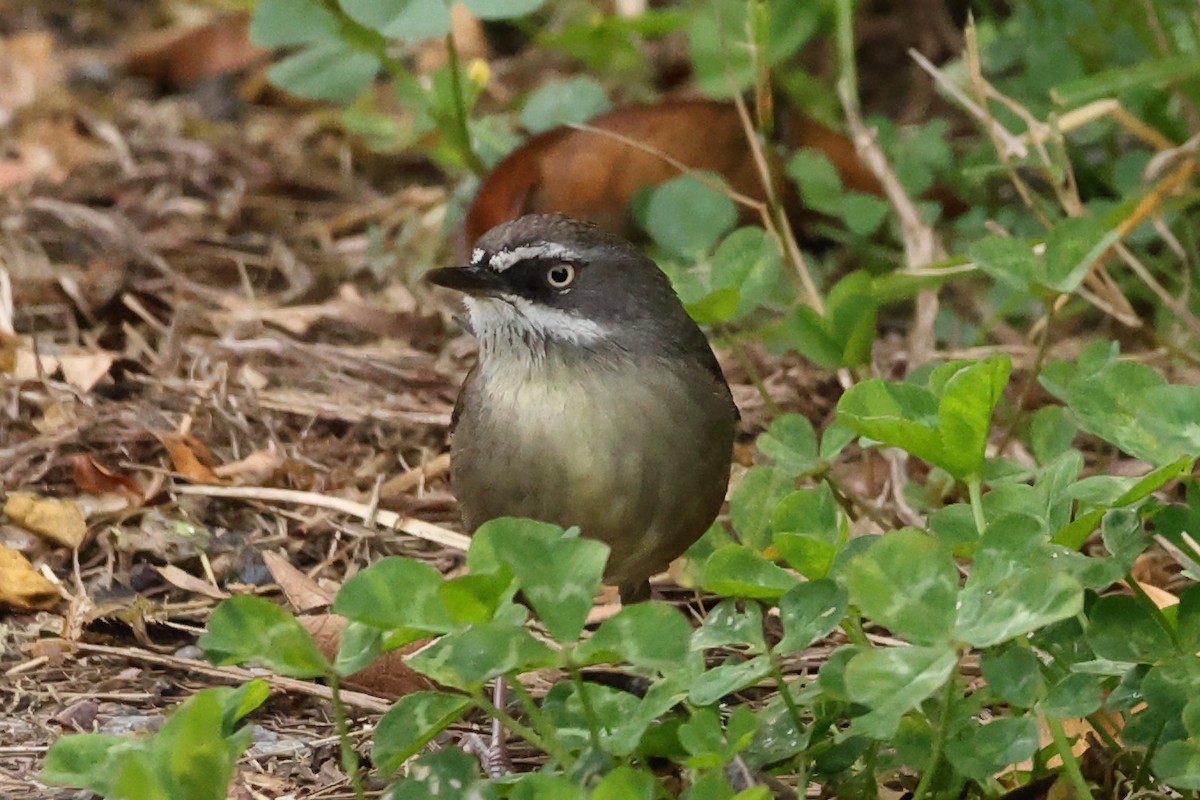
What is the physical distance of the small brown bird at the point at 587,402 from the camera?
12.0 ft

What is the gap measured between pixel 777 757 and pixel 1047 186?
13.1 ft

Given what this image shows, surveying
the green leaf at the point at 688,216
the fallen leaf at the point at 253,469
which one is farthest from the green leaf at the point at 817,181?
the fallen leaf at the point at 253,469

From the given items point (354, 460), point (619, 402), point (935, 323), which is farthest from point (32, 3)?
point (619, 402)

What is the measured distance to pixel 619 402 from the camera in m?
3.69

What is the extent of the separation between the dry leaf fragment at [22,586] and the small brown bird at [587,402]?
3.67 feet

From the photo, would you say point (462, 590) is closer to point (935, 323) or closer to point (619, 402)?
point (619, 402)

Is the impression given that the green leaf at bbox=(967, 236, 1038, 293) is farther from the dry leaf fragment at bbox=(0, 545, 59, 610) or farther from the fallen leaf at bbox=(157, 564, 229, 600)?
the dry leaf fragment at bbox=(0, 545, 59, 610)

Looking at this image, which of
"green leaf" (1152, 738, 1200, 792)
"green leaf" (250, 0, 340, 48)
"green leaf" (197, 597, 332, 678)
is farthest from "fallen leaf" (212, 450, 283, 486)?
"green leaf" (1152, 738, 1200, 792)

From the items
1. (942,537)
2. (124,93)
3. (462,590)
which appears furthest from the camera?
(124,93)

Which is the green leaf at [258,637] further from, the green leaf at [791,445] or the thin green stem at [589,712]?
the green leaf at [791,445]

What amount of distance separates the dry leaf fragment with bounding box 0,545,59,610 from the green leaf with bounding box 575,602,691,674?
6.43 feet

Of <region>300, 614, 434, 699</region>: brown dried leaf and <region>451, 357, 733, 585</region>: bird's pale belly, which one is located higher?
<region>451, 357, 733, 585</region>: bird's pale belly

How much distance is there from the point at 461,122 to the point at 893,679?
12.3ft

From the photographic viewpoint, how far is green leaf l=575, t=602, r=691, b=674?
104 inches
